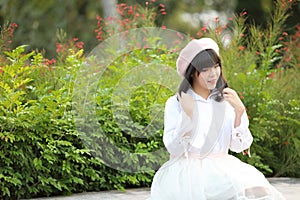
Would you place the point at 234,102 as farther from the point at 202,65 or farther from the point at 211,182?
the point at 211,182

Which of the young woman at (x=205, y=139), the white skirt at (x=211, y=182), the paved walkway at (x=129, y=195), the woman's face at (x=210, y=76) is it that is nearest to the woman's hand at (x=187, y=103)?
the young woman at (x=205, y=139)

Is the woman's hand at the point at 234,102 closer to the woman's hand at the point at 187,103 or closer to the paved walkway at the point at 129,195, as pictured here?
the woman's hand at the point at 187,103

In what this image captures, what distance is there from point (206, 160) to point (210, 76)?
0.47 metres

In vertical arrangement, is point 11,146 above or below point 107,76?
below

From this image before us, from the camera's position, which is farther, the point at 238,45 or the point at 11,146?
the point at 238,45

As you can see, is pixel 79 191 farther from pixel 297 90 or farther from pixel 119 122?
pixel 297 90

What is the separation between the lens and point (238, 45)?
20.0 feet

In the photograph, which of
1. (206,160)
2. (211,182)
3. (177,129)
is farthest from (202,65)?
(211,182)

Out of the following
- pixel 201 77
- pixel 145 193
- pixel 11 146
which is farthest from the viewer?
pixel 145 193

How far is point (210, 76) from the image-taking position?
3.38 meters

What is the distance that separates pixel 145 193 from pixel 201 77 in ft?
5.05

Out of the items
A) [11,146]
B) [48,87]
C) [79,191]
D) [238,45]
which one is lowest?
[79,191]

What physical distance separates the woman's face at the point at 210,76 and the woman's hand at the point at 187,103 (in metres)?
0.14

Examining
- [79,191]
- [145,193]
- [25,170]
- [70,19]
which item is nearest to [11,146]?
[25,170]
